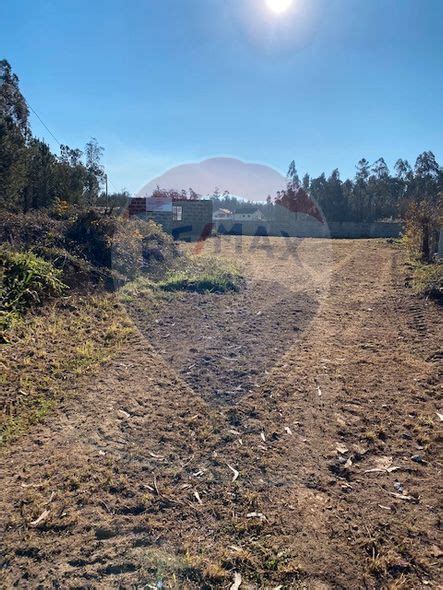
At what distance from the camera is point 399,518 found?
7.01 ft

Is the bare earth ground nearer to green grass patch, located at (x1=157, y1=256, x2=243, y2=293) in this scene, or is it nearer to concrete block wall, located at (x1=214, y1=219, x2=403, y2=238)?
green grass patch, located at (x1=157, y1=256, x2=243, y2=293)

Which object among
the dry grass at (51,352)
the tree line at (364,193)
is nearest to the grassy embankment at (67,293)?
the dry grass at (51,352)

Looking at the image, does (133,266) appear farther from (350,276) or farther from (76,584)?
(76,584)

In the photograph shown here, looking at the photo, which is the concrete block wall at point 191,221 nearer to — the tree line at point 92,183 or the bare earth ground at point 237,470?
the tree line at point 92,183

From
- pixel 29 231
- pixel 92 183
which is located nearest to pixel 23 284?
pixel 29 231

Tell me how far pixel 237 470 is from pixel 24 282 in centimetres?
391

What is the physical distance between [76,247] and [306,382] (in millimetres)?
5136

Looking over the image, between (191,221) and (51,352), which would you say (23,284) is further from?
(191,221)

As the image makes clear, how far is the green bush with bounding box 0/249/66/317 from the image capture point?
4.76 m

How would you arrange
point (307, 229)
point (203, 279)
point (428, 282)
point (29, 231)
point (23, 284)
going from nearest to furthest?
point (23, 284) → point (29, 231) → point (428, 282) → point (203, 279) → point (307, 229)

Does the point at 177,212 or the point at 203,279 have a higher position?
the point at 177,212

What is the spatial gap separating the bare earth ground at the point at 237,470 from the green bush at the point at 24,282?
150 centimetres

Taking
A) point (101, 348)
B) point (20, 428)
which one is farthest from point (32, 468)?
point (101, 348)

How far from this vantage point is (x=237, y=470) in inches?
100
